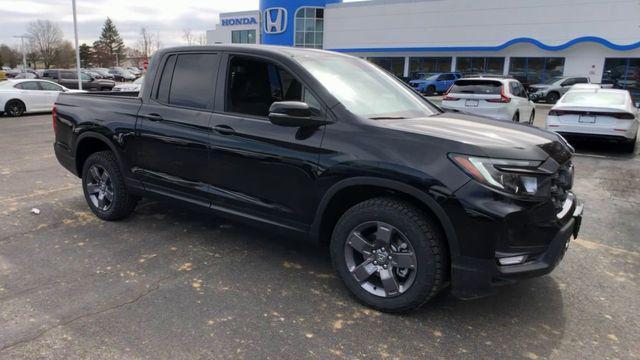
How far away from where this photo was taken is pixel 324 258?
4.35m

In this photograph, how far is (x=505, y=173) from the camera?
2.92 metres

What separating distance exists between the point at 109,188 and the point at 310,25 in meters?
45.2

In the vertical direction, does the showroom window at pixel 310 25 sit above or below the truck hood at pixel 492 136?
above

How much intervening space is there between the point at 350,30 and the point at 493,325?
144 ft

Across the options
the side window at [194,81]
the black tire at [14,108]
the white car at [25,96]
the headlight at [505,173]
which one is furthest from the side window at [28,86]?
the headlight at [505,173]

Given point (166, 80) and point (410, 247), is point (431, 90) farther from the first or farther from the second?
point (410, 247)

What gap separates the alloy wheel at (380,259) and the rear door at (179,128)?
4.95ft

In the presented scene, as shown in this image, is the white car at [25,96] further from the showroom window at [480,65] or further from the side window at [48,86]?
the showroom window at [480,65]

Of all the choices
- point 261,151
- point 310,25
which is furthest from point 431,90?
point 261,151

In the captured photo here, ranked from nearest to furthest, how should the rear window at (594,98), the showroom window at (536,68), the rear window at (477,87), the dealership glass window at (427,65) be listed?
the rear window at (594,98)
the rear window at (477,87)
the showroom window at (536,68)
the dealership glass window at (427,65)

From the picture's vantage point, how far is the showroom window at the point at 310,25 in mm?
47469

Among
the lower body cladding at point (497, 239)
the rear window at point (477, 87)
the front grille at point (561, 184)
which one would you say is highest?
the rear window at point (477, 87)

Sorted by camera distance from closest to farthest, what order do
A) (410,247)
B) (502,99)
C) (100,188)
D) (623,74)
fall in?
1. (410,247)
2. (100,188)
3. (502,99)
4. (623,74)

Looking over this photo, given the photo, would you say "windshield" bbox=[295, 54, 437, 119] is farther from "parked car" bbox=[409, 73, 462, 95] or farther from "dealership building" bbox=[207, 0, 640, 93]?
"dealership building" bbox=[207, 0, 640, 93]
